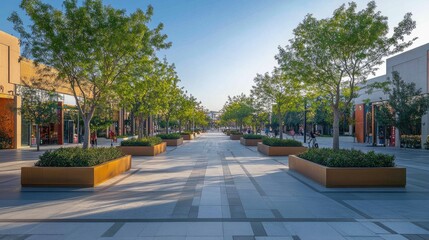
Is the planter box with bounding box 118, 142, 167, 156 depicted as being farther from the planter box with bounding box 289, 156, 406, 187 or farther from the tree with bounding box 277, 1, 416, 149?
the planter box with bounding box 289, 156, 406, 187

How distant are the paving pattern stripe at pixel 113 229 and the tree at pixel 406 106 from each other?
2731 centimetres

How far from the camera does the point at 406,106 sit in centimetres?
2922

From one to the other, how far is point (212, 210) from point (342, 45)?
28.1ft

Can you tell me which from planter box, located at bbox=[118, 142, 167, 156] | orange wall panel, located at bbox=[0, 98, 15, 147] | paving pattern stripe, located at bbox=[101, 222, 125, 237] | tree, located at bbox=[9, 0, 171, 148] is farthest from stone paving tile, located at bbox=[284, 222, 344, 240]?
orange wall panel, located at bbox=[0, 98, 15, 147]

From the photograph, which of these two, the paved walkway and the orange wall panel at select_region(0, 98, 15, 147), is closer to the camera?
the paved walkway

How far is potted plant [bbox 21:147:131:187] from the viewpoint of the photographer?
10688 millimetres

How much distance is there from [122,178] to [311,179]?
653cm

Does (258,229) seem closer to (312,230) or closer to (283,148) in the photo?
(312,230)

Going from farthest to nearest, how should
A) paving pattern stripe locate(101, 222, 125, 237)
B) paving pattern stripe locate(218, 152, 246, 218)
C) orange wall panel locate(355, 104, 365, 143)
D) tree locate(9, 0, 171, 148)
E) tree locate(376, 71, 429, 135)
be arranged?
orange wall panel locate(355, 104, 365, 143) → tree locate(376, 71, 429, 135) → tree locate(9, 0, 171, 148) → paving pattern stripe locate(218, 152, 246, 218) → paving pattern stripe locate(101, 222, 125, 237)

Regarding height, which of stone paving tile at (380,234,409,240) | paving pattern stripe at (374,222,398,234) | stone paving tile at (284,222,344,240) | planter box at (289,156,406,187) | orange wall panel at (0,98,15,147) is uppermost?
orange wall panel at (0,98,15,147)

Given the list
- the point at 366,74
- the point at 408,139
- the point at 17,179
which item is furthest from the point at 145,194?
the point at 408,139

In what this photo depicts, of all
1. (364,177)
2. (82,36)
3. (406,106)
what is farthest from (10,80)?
(406,106)

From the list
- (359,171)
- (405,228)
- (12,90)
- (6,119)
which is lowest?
(405,228)

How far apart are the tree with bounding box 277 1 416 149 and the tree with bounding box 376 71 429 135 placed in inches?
663
